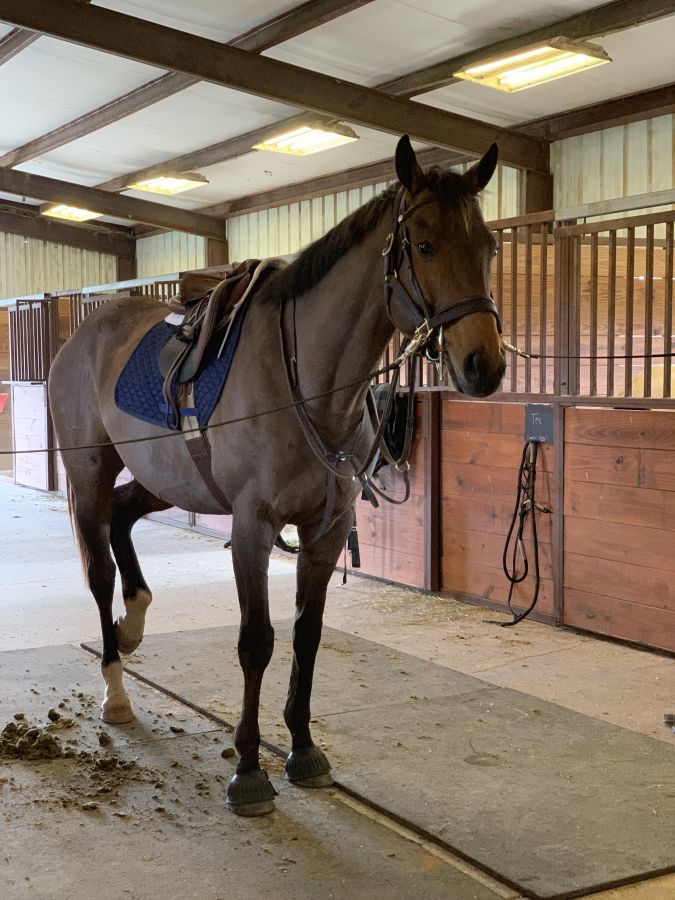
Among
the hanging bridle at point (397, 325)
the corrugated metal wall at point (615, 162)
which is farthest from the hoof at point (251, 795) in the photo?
the corrugated metal wall at point (615, 162)

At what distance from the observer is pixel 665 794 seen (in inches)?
92.7

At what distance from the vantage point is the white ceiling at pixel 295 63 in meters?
5.21

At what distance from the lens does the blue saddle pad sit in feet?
8.20

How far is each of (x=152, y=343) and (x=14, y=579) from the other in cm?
287

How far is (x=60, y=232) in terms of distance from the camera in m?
12.1

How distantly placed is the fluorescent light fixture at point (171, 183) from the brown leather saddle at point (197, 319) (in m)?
6.51

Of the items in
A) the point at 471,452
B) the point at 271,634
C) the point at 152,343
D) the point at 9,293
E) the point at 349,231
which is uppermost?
the point at 9,293

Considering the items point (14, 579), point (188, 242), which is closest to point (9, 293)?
point (188, 242)

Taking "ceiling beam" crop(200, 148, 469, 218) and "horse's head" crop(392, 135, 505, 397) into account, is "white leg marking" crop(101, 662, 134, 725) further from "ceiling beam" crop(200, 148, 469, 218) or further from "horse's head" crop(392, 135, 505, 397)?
"ceiling beam" crop(200, 148, 469, 218)

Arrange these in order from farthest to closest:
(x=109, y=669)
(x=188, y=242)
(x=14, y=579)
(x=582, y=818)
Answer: (x=188, y=242) → (x=14, y=579) → (x=109, y=669) → (x=582, y=818)

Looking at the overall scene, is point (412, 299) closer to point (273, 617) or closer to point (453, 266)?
point (453, 266)

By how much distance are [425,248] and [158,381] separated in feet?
3.38

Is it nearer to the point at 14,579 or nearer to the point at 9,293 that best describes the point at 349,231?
the point at 14,579

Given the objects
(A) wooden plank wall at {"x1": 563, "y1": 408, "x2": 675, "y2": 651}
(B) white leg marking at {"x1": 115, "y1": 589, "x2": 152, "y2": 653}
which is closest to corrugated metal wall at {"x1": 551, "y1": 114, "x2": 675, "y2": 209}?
(A) wooden plank wall at {"x1": 563, "y1": 408, "x2": 675, "y2": 651}
